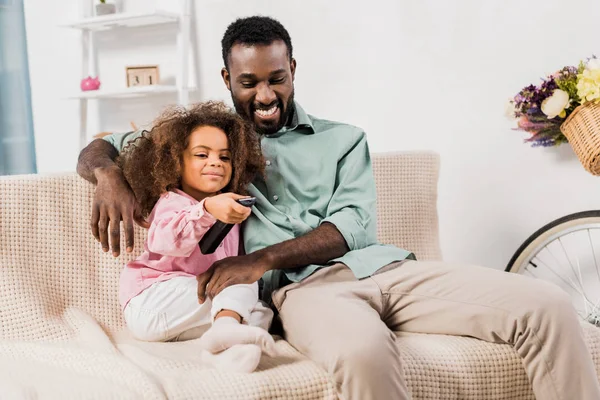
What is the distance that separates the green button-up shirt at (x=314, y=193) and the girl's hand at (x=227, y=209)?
0.30 m

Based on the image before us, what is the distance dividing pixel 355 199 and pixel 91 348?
2.32ft

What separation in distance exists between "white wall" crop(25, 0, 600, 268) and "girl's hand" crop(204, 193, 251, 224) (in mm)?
1503

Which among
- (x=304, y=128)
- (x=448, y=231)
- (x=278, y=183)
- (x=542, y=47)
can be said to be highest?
(x=542, y=47)

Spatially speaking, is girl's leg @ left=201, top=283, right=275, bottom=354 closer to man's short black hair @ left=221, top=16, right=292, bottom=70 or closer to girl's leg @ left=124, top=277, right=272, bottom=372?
girl's leg @ left=124, top=277, right=272, bottom=372

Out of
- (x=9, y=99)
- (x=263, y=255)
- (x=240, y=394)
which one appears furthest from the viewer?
(x=9, y=99)

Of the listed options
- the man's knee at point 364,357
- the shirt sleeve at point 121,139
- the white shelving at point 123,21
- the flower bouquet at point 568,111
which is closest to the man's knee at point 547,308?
the man's knee at point 364,357

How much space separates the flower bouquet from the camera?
2178 mm

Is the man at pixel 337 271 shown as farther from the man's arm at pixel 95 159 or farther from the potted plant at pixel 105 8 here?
the potted plant at pixel 105 8

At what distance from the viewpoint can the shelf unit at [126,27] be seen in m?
3.68

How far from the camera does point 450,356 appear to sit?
162 cm

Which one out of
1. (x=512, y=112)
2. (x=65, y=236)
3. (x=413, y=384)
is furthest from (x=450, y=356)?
(x=512, y=112)

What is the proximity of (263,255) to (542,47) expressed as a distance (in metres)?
1.46

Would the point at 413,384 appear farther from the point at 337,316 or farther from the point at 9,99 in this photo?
the point at 9,99

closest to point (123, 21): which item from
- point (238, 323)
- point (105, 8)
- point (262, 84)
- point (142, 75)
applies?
point (105, 8)
